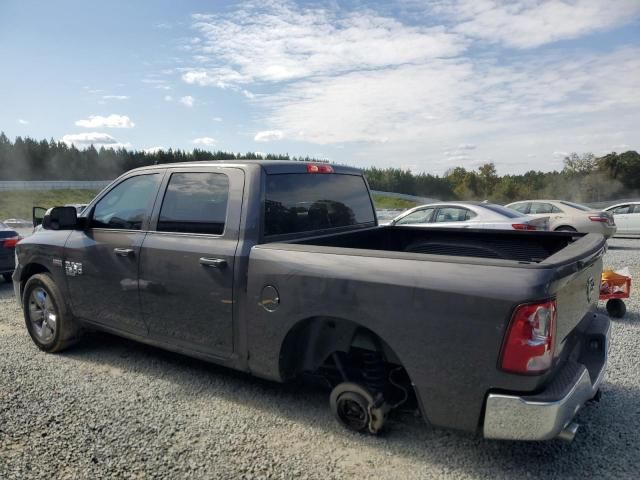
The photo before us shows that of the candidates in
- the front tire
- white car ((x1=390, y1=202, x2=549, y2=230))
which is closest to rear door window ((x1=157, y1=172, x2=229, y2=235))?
the front tire

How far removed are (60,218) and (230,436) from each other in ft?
8.61

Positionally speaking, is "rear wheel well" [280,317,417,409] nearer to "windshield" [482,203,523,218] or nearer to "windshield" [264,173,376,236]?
"windshield" [264,173,376,236]

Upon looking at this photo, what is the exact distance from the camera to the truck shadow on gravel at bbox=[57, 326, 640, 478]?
2.78 metres

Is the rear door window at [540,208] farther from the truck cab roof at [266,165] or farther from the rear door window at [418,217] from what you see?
the truck cab roof at [266,165]

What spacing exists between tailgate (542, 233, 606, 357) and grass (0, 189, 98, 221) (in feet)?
135

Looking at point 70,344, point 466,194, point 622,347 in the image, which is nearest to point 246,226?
point 70,344

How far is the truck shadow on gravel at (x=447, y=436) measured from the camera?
109 inches

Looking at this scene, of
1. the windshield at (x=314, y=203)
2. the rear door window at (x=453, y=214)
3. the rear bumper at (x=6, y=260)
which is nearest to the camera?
the windshield at (x=314, y=203)

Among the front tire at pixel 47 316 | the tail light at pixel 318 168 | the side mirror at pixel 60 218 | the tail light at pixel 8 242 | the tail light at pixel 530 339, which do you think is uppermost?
the tail light at pixel 318 168

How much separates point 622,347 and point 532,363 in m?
3.09

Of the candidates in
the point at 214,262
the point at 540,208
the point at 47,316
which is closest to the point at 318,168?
the point at 214,262

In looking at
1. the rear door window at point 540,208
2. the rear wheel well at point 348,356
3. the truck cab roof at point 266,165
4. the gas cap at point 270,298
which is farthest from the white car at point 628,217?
the gas cap at point 270,298

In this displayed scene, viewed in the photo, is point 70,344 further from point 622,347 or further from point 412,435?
point 622,347

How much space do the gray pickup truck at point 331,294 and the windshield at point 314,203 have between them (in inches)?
0.6
